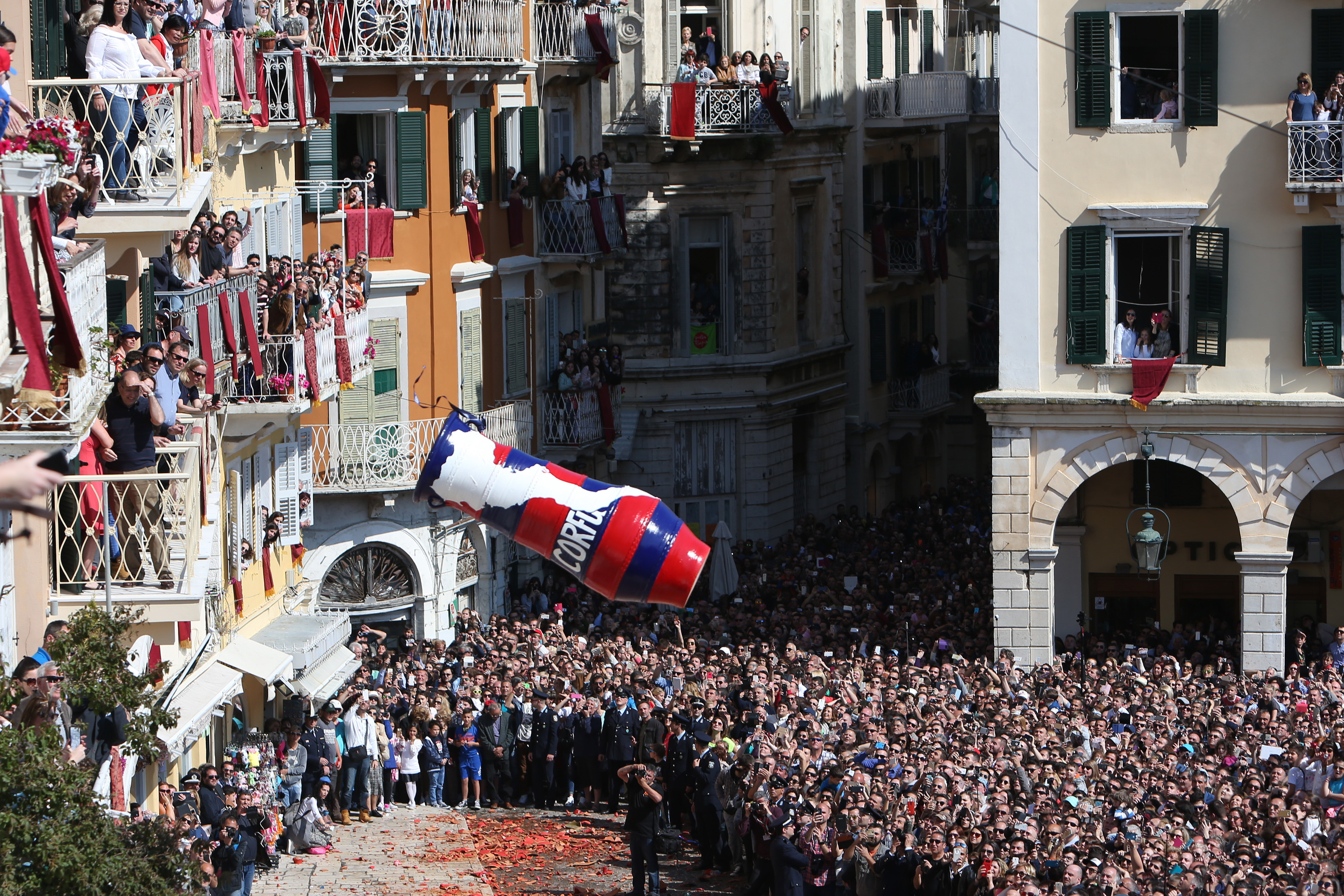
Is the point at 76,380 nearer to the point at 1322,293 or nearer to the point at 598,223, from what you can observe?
the point at 1322,293

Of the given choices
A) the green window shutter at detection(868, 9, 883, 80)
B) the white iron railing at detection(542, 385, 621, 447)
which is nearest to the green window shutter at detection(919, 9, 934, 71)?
the green window shutter at detection(868, 9, 883, 80)

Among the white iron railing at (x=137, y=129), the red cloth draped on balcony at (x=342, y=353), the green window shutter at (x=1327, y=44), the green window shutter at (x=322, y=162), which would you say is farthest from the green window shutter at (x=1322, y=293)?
the white iron railing at (x=137, y=129)

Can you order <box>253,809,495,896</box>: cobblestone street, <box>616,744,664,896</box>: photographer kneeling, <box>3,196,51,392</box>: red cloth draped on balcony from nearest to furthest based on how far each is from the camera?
<box>3,196,51,392</box>: red cloth draped on balcony < <box>616,744,664,896</box>: photographer kneeling < <box>253,809,495,896</box>: cobblestone street

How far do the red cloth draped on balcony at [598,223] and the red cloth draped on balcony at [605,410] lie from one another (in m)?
2.44

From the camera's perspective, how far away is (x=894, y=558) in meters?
42.5

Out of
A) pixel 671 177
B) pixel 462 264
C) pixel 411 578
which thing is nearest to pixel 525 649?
pixel 411 578

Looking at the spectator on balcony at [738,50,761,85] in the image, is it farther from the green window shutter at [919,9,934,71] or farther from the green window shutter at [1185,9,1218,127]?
the green window shutter at [1185,9,1218,127]

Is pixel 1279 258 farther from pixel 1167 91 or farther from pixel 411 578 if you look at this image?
pixel 411 578

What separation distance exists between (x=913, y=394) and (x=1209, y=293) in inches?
783

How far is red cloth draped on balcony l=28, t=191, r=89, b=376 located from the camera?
17.6m

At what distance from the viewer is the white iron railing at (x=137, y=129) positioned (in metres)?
21.3

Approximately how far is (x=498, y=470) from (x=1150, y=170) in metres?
10.4

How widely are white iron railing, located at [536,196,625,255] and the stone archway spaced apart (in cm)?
1022

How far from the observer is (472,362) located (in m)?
40.2
